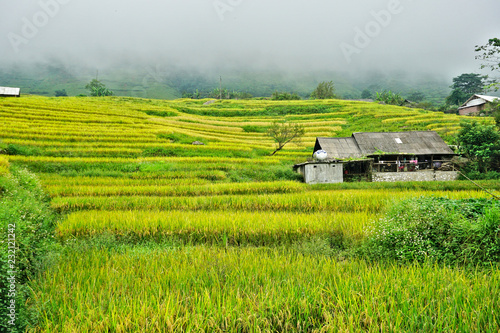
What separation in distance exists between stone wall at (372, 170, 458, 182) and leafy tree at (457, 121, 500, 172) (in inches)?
74.3

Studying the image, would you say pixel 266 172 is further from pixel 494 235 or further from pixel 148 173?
pixel 494 235

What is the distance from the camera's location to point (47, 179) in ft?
48.0

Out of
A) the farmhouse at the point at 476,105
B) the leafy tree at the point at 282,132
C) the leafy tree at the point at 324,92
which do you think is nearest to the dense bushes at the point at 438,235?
the leafy tree at the point at 282,132

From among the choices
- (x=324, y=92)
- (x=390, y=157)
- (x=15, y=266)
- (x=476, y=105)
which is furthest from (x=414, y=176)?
(x=324, y=92)

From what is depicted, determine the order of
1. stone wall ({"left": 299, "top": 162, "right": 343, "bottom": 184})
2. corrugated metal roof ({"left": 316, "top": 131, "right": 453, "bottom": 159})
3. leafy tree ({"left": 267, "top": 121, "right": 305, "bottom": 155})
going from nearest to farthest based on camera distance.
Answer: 1. stone wall ({"left": 299, "top": 162, "right": 343, "bottom": 184})
2. corrugated metal roof ({"left": 316, "top": 131, "right": 453, "bottom": 159})
3. leafy tree ({"left": 267, "top": 121, "right": 305, "bottom": 155})

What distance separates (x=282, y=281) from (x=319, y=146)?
22.0 metres

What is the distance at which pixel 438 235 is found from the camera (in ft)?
15.8

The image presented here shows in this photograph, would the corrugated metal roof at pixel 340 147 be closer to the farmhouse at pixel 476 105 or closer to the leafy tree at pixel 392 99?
the farmhouse at pixel 476 105

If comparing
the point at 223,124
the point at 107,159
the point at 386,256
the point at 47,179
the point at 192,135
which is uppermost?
the point at 223,124

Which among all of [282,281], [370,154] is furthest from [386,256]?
[370,154]

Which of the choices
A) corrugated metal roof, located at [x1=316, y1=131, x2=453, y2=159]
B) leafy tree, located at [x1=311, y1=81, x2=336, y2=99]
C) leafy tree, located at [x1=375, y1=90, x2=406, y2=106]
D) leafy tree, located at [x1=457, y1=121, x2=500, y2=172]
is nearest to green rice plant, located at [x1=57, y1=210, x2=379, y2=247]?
corrugated metal roof, located at [x1=316, y1=131, x2=453, y2=159]

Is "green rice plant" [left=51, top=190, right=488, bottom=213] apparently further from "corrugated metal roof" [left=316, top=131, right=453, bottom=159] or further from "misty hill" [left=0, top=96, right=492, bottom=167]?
"corrugated metal roof" [left=316, top=131, right=453, bottom=159]

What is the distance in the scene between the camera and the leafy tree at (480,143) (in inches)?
762

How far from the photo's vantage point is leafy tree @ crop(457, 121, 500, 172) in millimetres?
19359
